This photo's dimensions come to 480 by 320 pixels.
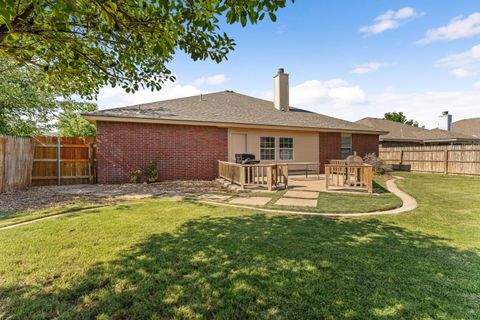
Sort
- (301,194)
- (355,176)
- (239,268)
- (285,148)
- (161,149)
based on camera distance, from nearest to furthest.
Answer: (239,268) < (301,194) < (355,176) < (161,149) < (285,148)

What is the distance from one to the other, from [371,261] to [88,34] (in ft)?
19.7

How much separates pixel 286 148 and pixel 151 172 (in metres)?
A: 7.78

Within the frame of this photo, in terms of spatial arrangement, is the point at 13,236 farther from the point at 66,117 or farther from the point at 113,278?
the point at 66,117

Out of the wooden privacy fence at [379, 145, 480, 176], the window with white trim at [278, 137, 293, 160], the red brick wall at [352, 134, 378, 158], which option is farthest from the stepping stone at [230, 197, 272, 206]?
the wooden privacy fence at [379, 145, 480, 176]

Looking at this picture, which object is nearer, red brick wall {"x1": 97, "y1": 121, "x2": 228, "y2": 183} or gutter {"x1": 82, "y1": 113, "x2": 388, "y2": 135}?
gutter {"x1": 82, "y1": 113, "x2": 388, "y2": 135}

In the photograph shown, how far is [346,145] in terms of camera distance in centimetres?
1573

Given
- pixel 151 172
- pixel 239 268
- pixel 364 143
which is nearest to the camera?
pixel 239 268

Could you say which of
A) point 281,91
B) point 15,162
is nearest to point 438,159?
point 281,91

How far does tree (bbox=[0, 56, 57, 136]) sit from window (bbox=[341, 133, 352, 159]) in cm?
1711

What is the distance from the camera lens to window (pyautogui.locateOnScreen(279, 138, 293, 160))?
14039mm

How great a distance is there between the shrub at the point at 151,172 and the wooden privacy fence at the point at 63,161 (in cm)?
249

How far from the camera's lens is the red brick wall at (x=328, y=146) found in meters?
14.9

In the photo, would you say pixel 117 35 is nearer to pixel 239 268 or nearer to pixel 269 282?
pixel 239 268

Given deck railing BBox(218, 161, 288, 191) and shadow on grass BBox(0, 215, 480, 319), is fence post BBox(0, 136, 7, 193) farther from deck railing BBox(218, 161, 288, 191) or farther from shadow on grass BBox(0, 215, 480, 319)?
deck railing BBox(218, 161, 288, 191)
